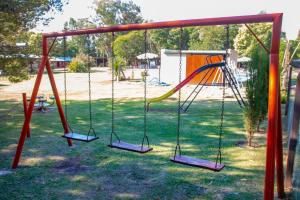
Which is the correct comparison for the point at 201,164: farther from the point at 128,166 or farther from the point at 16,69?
the point at 16,69

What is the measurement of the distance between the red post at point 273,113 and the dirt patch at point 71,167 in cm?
307

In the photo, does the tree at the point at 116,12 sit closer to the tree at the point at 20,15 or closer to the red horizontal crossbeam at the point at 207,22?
the tree at the point at 20,15

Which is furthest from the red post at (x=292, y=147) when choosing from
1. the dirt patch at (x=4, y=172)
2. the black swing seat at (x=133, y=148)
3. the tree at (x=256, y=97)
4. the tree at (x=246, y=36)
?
the tree at (x=246, y=36)

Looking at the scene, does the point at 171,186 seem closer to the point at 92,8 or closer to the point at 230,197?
the point at 230,197

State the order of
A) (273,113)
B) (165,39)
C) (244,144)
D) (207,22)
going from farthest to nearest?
(165,39) → (244,144) → (207,22) → (273,113)

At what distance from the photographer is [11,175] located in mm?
4652

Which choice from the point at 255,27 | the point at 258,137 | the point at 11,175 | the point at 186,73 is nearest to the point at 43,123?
the point at 11,175

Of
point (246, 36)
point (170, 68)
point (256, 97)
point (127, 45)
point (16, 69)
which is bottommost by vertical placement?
point (256, 97)

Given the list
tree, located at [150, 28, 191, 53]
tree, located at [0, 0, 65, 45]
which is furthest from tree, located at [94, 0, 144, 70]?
tree, located at [0, 0, 65, 45]

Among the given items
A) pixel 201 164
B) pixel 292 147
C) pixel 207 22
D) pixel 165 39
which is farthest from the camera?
pixel 165 39

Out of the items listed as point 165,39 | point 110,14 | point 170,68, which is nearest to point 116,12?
point 110,14

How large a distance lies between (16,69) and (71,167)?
5.67m

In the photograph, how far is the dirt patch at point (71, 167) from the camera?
4.86 m

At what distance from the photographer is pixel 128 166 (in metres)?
Result: 5.04
